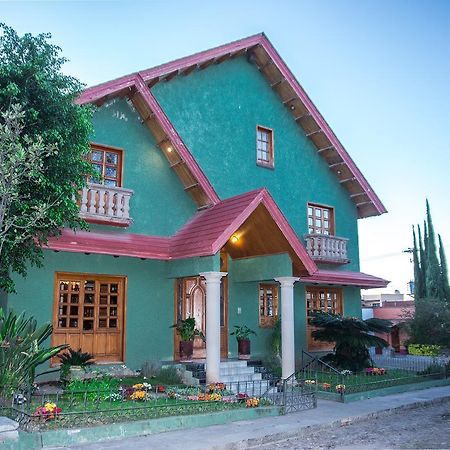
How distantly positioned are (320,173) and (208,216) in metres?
7.73

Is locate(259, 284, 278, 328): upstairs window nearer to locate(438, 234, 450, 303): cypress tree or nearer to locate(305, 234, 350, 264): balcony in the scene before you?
locate(305, 234, 350, 264): balcony

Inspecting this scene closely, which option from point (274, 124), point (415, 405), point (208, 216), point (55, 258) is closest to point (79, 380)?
point (55, 258)

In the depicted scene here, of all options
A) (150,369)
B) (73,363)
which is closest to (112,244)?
(73,363)

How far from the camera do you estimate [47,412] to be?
862cm

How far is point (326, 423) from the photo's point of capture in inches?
415

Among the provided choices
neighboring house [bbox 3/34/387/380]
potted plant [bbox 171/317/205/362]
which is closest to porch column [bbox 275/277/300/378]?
neighboring house [bbox 3/34/387/380]

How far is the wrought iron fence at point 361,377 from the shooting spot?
1366 centimetres

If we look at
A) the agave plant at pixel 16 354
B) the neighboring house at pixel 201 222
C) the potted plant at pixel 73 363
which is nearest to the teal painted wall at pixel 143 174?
the neighboring house at pixel 201 222

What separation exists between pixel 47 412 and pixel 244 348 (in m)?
8.12

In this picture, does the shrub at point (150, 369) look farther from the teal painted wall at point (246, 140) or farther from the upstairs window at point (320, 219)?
the upstairs window at point (320, 219)

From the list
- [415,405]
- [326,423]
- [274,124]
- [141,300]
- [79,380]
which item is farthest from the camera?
[274,124]

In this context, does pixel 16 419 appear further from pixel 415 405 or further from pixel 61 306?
pixel 415 405

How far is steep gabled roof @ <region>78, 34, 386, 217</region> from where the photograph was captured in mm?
14328

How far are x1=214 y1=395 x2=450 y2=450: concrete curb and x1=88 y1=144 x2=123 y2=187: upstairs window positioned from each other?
8142 mm
